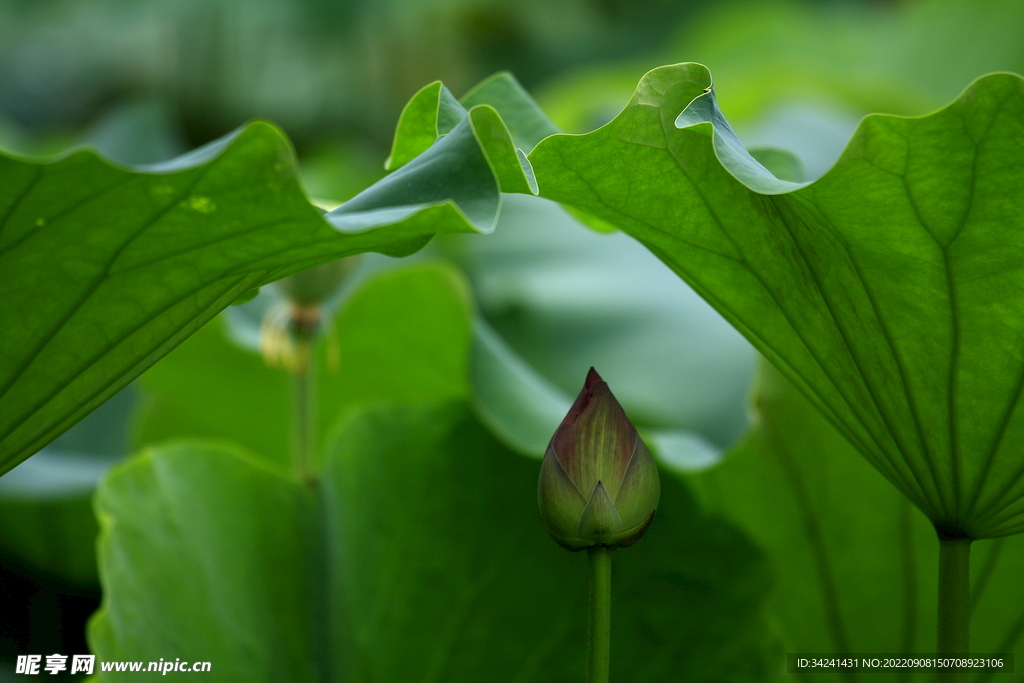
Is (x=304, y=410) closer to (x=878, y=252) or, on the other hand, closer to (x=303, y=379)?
(x=303, y=379)

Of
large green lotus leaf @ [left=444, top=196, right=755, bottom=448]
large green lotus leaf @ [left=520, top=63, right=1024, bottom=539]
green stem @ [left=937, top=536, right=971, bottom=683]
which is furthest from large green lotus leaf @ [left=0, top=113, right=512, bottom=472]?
large green lotus leaf @ [left=444, top=196, right=755, bottom=448]

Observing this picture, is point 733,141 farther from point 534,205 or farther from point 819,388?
point 534,205

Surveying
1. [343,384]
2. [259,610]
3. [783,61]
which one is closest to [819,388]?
[259,610]

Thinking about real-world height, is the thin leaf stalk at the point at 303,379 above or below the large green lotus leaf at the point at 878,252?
above

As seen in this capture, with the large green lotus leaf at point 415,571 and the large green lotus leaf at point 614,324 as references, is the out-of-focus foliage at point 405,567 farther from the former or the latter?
the large green lotus leaf at point 614,324

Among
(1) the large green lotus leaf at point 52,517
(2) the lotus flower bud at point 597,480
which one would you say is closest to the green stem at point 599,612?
(2) the lotus flower bud at point 597,480

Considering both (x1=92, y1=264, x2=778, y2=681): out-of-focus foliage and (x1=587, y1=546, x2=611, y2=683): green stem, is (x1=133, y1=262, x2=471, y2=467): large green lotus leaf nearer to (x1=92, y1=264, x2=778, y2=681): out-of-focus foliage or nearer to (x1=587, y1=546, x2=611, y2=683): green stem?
(x1=92, y1=264, x2=778, y2=681): out-of-focus foliage

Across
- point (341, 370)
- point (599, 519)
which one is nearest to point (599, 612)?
point (599, 519)
